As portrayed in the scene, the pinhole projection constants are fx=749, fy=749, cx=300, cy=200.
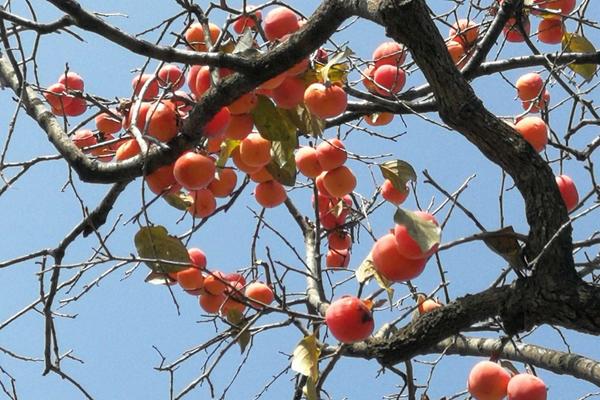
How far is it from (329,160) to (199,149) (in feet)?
1.59

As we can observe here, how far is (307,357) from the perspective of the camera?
89.6 inches

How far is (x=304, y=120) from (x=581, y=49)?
129 centimetres

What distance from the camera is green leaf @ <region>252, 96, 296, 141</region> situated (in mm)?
2188

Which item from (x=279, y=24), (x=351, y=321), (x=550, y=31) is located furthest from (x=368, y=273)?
(x=550, y=31)

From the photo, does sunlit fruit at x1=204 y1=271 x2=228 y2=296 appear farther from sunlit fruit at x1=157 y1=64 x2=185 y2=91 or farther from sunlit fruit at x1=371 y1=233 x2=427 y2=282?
sunlit fruit at x1=371 y1=233 x2=427 y2=282

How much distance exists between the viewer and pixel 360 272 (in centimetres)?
227

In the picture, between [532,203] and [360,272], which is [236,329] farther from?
[532,203]

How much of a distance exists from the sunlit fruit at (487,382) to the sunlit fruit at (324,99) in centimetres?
91

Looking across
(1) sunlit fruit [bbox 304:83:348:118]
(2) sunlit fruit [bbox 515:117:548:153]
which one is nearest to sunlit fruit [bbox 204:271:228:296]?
(1) sunlit fruit [bbox 304:83:348:118]

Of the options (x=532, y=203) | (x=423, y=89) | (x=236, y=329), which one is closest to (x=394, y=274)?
(x=532, y=203)

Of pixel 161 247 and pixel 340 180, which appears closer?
pixel 161 247

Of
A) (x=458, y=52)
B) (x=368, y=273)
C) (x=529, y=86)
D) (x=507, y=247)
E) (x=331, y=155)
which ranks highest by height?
(x=458, y=52)

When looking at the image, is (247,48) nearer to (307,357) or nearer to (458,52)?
(307,357)

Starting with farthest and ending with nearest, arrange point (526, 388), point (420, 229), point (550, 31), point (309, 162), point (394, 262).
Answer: point (550, 31) < point (309, 162) < point (526, 388) < point (394, 262) < point (420, 229)
